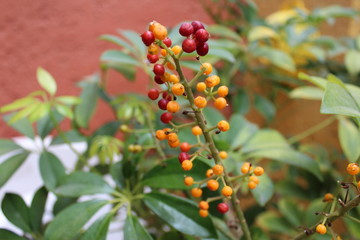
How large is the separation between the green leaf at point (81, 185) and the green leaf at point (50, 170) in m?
0.04

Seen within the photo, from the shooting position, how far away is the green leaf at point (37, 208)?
0.55m

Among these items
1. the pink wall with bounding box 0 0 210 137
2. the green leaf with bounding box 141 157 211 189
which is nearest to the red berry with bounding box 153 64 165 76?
the green leaf with bounding box 141 157 211 189

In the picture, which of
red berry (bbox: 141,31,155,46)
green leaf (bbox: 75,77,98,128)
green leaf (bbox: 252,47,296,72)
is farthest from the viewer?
green leaf (bbox: 252,47,296,72)

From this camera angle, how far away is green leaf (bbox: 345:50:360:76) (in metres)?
0.81

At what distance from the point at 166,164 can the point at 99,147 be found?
0.55 feet

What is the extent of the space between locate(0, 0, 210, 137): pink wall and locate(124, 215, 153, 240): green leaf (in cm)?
74

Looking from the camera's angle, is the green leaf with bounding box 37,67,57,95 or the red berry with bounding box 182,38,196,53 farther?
the green leaf with bounding box 37,67,57,95

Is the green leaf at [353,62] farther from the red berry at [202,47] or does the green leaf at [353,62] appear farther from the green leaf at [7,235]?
the green leaf at [7,235]

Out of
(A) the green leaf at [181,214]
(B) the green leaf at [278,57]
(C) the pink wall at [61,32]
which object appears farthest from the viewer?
(C) the pink wall at [61,32]

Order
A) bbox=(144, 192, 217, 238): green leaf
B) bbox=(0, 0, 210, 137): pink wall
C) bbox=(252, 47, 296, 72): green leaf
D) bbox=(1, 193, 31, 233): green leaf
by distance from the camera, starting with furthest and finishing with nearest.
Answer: bbox=(0, 0, 210, 137): pink wall
bbox=(252, 47, 296, 72): green leaf
bbox=(1, 193, 31, 233): green leaf
bbox=(144, 192, 217, 238): green leaf

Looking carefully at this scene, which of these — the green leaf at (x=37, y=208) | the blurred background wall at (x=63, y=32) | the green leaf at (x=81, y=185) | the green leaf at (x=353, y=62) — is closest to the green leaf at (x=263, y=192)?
the green leaf at (x=81, y=185)

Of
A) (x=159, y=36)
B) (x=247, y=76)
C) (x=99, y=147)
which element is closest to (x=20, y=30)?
(x=99, y=147)

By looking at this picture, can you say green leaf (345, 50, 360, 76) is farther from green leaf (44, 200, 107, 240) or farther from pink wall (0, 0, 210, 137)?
green leaf (44, 200, 107, 240)

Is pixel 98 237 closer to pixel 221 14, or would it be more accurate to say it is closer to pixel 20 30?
pixel 20 30
